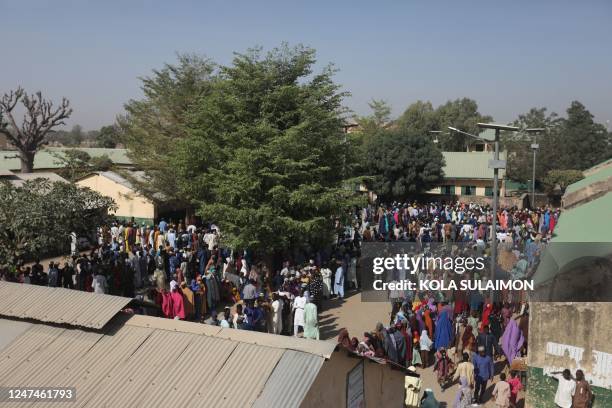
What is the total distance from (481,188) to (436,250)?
2326 centimetres

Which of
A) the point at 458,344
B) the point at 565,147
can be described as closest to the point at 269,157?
the point at 458,344

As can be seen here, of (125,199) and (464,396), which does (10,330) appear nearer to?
(464,396)

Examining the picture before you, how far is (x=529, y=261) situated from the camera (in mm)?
15898

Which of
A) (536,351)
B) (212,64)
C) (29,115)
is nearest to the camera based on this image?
(536,351)

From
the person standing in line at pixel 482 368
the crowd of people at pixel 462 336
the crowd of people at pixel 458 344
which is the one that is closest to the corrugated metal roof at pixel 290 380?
the crowd of people at pixel 462 336

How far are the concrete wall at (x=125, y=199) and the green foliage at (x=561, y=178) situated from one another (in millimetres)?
26311

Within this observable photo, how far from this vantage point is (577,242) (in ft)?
30.4

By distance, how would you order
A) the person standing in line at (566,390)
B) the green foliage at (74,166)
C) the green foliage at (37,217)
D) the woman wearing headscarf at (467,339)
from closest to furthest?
the person standing in line at (566,390), the woman wearing headscarf at (467,339), the green foliage at (37,217), the green foliage at (74,166)

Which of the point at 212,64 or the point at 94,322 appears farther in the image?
the point at 212,64

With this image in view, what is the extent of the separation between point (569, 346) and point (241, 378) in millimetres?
5579

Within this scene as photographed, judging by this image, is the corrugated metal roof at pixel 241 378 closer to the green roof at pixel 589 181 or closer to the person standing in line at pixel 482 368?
the person standing in line at pixel 482 368

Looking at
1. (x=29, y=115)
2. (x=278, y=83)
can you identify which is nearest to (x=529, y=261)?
(x=278, y=83)

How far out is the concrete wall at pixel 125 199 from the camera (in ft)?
78.5

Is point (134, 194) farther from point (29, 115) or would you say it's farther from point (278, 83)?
point (29, 115)
